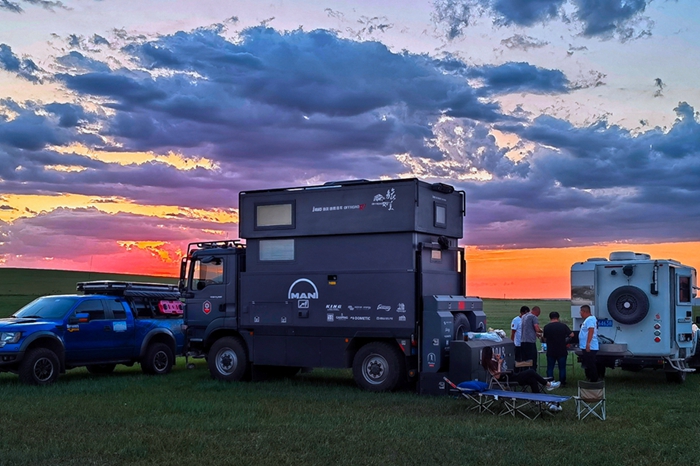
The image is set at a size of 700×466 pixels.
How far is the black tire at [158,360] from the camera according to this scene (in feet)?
68.3

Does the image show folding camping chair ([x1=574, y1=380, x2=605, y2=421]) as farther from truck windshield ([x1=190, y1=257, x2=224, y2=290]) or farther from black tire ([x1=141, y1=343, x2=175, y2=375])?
black tire ([x1=141, y1=343, x2=175, y2=375])

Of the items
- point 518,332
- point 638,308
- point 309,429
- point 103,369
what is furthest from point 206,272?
point 638,308

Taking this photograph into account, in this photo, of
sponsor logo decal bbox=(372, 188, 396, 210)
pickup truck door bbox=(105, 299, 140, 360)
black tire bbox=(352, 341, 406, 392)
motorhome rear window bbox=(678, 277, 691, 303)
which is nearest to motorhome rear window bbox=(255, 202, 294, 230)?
sponsor logo decal bbox=(372, 188, 396, 210)

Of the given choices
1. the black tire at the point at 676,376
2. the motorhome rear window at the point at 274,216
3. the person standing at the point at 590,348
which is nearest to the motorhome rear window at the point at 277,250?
the motorhome rear window at the point at 274,216

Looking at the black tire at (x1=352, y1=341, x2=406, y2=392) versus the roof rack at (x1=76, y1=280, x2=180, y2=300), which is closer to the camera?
the black tire at (x1=352, y1=341, x2=406, y2=392)

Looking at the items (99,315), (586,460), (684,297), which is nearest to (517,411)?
(586,460)

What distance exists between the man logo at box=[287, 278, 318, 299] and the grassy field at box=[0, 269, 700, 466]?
1966mm

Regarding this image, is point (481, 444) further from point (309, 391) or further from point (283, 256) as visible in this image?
point (283, 256)

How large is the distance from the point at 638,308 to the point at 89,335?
42.1 ft

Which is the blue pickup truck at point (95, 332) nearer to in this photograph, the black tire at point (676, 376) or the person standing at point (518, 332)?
the person standing at point (518, 332)

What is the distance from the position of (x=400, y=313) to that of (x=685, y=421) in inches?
224

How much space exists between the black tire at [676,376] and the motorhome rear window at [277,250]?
9.62 metres

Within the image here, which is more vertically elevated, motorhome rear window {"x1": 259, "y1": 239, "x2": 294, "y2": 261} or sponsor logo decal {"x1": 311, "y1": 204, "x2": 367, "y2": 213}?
sponsor logo decal {"x1": 311, "y1": 204, "x2": 367, "y2": 213}

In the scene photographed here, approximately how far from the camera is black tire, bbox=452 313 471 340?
56.0ft
